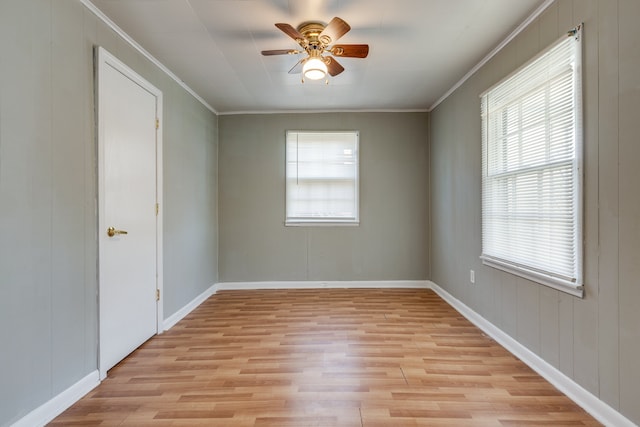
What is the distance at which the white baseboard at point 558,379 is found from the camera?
164 centimetres

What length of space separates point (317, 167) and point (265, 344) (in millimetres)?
2582

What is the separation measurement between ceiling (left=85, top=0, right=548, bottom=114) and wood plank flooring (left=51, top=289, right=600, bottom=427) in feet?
8.33

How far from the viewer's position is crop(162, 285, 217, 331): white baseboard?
3029 mm

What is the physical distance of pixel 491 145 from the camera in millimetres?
2793

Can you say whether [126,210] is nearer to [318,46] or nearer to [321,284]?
[318,46]

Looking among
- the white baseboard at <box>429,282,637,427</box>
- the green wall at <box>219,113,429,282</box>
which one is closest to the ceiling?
the green wall at <box>219,113,429,282</box>

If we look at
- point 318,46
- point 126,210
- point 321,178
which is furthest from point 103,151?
point 321,178

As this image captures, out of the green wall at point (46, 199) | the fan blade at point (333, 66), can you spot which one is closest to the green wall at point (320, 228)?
the fan blade at point (333, 66)

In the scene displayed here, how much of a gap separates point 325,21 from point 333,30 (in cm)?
21

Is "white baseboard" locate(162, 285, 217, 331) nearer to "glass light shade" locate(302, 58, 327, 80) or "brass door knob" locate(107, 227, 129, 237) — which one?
"brass door knob" locate(107, 227, 129, 237)

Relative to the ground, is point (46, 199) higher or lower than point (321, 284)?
higher

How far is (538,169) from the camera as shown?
2184 mm

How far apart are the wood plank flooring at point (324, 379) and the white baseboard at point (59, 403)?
0.05 metres

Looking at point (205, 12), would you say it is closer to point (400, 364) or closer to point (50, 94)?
point (50, 94)
